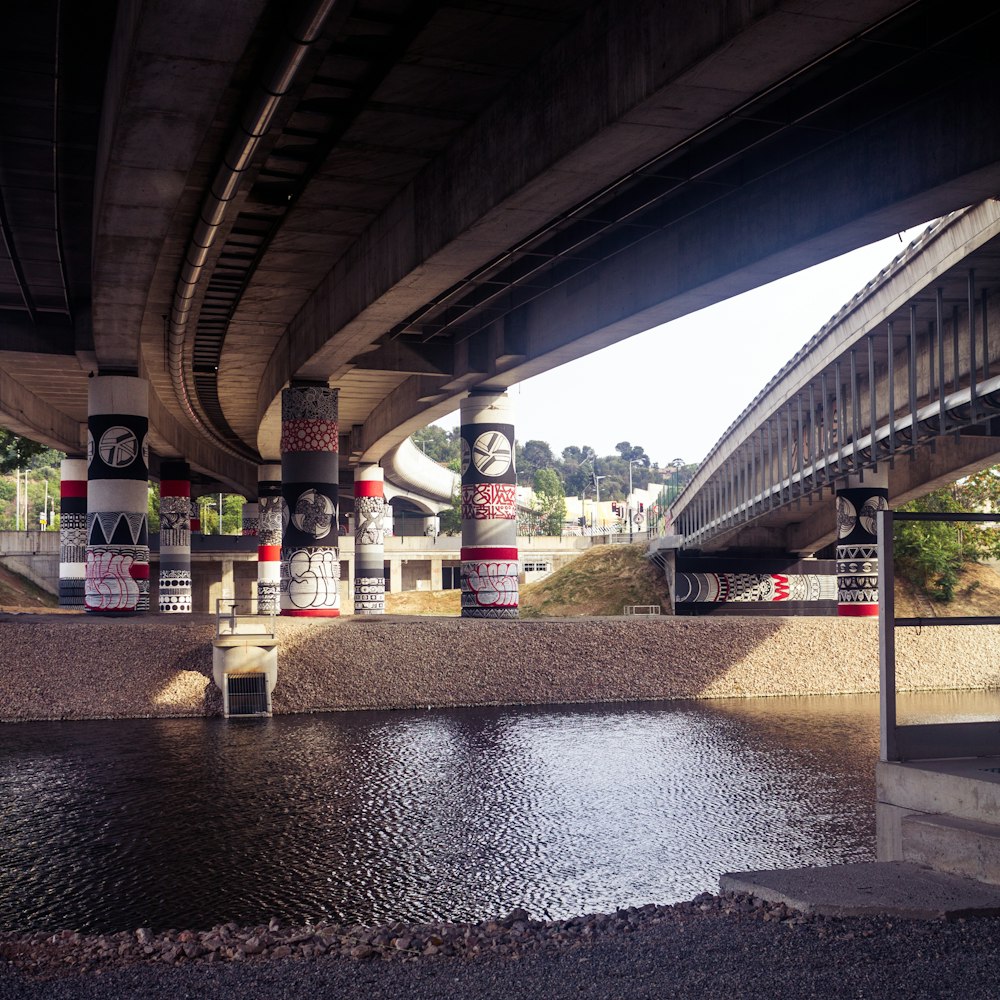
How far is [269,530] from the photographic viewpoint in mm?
79875

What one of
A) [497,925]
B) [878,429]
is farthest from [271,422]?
[497,925]

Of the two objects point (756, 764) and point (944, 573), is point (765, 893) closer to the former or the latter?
point (756, 764)

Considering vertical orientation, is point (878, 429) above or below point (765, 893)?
above

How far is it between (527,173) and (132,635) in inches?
817

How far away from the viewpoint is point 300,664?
110 feet

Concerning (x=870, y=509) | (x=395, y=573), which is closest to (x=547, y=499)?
(x=395, y=573)

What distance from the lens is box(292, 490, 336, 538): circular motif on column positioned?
4128 centimetres

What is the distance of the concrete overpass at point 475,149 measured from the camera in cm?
1483

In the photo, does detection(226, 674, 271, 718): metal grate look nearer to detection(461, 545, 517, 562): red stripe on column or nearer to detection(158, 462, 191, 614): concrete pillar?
detection(461, 545, 517, 562): red stripe on column

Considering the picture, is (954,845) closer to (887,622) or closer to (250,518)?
(887,622)

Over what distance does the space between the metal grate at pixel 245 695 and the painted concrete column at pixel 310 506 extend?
921cm

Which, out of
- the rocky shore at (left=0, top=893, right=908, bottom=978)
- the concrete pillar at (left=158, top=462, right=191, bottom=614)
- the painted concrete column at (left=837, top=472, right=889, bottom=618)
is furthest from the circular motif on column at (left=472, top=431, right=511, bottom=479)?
the concrete pillar at (left=158, top=462, right=191, bottom=614)

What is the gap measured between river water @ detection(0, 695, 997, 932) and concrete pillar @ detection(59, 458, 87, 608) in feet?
146

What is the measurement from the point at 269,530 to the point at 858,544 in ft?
138
